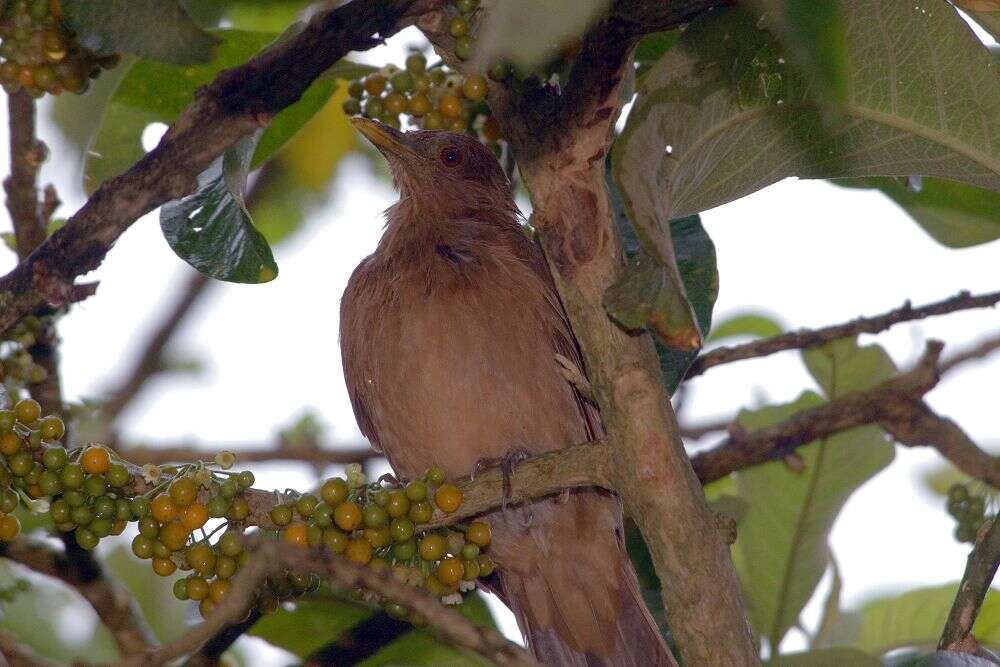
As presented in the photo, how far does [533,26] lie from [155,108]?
269 cm

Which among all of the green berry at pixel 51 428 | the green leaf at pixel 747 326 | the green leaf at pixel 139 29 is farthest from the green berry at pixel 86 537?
the green leaf at pixel 747 326

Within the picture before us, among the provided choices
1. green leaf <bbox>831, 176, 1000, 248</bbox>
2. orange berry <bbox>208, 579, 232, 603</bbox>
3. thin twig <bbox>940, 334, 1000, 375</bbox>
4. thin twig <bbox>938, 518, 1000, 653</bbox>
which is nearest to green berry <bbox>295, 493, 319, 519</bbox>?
orange berry <bbox>208, 579, 232, 603</bbox>

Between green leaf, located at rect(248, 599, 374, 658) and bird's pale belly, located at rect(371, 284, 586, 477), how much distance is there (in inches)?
26.3

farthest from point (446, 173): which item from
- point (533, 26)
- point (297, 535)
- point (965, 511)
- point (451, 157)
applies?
point (533, 26)

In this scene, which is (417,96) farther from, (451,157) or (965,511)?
(965,511)

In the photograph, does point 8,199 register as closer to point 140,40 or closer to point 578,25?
point 140,40

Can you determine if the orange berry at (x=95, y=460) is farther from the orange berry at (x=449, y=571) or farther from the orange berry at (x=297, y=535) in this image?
the orange berry at (x=449, y=571)

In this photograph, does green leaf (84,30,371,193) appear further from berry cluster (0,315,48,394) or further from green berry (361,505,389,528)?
green berry (361,505,389,528)

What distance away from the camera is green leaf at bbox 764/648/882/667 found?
11.2 ft

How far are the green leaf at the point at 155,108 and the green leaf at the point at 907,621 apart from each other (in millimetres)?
2707

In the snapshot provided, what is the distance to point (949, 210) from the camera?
407cm

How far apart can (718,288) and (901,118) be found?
78 centimetres

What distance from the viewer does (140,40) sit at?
3066mm

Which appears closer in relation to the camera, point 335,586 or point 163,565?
point 335,586
